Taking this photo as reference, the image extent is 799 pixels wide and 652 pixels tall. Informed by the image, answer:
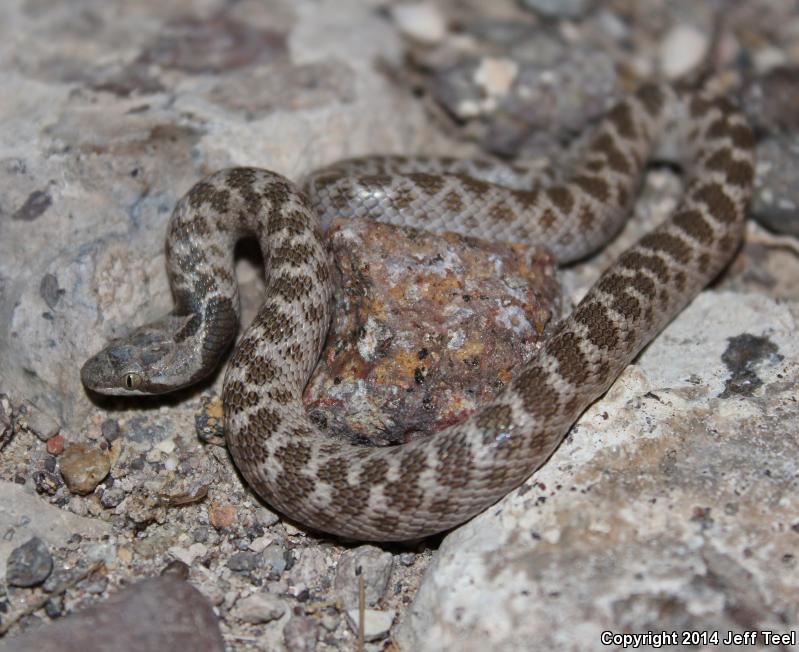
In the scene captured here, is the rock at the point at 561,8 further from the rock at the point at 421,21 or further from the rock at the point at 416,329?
the rock at the point at 416,329

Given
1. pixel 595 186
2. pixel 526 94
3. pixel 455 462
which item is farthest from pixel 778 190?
pixel 455 462

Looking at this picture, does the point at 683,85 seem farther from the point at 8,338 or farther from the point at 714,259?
the point at 8,338

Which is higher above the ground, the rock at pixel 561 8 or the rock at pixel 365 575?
the rock at pixel 561 8

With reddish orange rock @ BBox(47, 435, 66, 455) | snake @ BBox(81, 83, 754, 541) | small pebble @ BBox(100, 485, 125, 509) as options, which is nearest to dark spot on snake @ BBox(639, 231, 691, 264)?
snake @ BBox(81, 83, 754, 541)

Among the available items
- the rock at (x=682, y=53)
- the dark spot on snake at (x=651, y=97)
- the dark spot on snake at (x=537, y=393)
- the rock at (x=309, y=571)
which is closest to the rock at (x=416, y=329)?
the dark spot on snake at (x=537, y=393)

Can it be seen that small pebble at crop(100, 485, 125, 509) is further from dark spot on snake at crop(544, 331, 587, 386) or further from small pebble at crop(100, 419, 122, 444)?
dark spot on snake at crop(544, 331, 587, 386)

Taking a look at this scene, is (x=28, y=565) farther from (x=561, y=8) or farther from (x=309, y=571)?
(x=561, y=8)

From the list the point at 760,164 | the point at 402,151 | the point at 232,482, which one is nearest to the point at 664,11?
the point at 760,164
